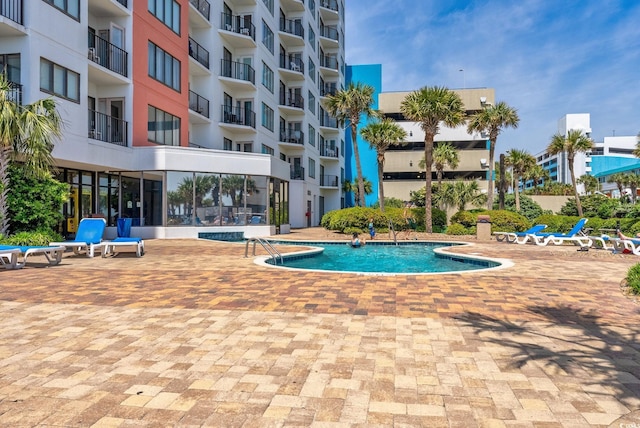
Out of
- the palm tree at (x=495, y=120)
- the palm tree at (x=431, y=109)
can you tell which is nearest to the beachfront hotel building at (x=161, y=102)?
the palm tree at (x=431, y=109)

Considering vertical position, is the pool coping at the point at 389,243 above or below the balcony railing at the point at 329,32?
below

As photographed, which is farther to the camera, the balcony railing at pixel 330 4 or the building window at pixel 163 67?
the balcony railing at pixel 330 4

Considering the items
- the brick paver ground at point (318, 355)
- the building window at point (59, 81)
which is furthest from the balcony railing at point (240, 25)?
the brick paver ground at point (318, 355)

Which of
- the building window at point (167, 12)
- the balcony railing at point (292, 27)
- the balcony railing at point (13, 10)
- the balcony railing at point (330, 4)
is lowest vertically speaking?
the balcony railing at point (13, 10)

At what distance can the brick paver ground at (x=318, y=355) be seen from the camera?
9.96 feet

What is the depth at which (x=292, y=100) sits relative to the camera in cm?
3656

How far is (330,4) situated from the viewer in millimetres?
46250

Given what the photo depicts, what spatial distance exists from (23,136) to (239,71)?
18.3m

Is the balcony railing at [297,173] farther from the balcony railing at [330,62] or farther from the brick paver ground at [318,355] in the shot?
the brick paver ground at [318,355]

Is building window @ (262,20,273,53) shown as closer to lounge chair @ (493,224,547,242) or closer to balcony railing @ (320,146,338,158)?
balcony railing @ (320,146,338,158)

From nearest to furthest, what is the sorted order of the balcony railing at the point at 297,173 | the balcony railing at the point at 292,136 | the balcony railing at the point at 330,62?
the balcony railing at the point at 292,136, the balcony railing at the point at 297,173, the balcony railing at the point at 330,62

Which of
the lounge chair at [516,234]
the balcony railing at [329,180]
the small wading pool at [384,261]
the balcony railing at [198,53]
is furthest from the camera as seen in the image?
the balcony railing at [329,180]

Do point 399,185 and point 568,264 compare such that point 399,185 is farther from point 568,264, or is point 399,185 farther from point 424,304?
point 424,304

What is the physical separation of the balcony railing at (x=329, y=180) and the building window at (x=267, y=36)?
Result: 1542 centimetres
